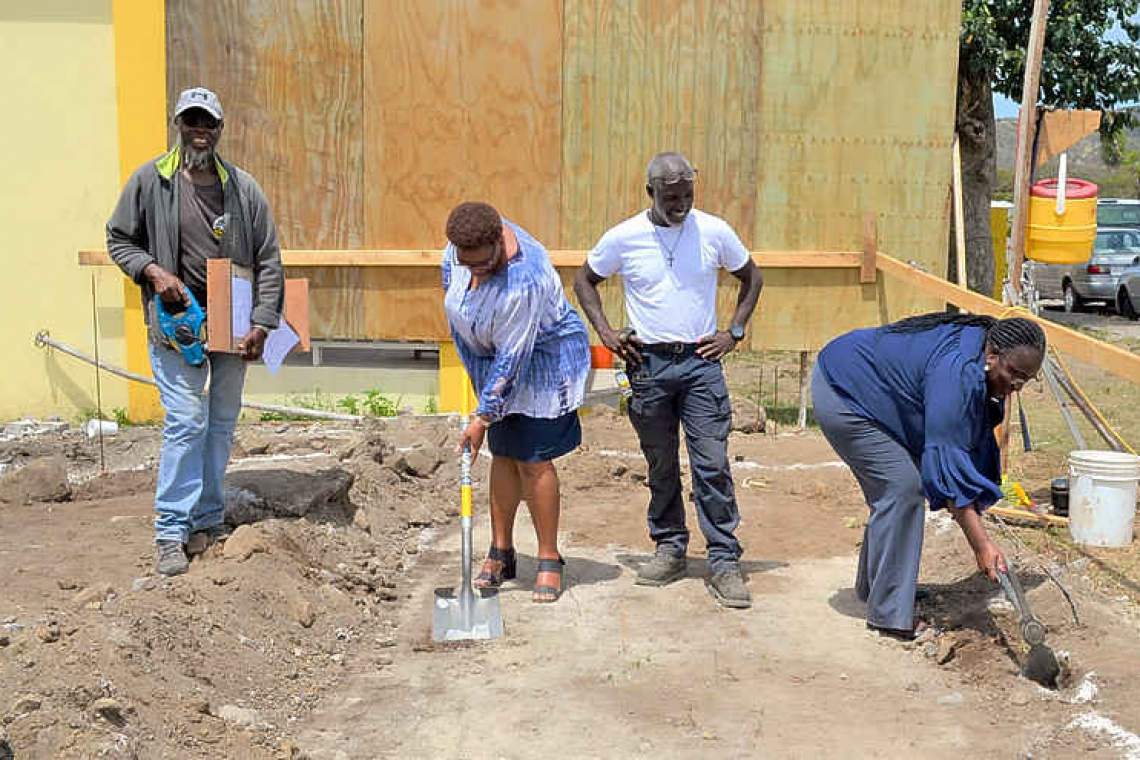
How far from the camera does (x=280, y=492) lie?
6.37 metres

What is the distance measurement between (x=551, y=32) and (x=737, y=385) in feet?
14.2

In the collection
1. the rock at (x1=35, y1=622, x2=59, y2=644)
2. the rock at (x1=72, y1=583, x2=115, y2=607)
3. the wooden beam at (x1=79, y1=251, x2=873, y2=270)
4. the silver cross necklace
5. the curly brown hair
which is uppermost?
the curly brown hair

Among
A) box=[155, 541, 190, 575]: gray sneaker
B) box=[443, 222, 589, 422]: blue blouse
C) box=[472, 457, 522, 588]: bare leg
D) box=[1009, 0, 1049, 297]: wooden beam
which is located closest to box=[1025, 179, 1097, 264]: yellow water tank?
box=[1009, 0, 1049, 297]: wooden beam

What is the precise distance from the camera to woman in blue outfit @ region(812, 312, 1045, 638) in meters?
4.62

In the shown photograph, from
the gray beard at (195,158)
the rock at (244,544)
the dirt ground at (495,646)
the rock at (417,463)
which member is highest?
the gray beard at (195,158)

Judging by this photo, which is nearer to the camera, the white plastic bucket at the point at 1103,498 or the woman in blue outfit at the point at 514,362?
the woman in blue outfit at the point at 514,362

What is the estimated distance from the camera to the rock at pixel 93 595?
4.80 m

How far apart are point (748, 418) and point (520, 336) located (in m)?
4.35

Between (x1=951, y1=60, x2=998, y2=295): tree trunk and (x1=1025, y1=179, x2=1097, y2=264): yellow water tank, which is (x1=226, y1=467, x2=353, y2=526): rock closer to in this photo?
(x1=1025, y1=179, x2=1097, y2=264): yellow water tank

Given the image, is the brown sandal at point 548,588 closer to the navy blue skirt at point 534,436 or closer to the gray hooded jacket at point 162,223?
the navy blue skirt at point 534,436

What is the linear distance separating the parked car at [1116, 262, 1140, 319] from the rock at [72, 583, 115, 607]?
58.4 feet

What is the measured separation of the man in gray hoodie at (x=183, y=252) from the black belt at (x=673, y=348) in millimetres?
1754

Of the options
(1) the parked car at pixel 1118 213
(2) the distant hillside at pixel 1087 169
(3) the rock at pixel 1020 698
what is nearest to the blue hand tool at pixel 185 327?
(3) the rock at pixel 1020 698

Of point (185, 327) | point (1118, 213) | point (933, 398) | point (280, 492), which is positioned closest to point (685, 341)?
point (933, 398)
